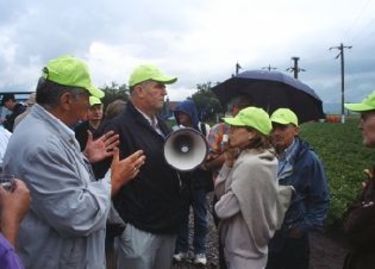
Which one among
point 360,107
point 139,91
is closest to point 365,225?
point 360,107

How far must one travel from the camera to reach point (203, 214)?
759 centimetres

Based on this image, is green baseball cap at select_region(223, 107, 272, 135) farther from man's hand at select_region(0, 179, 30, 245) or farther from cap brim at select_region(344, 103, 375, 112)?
man's hand at select_region(0, 179, 30, 245)

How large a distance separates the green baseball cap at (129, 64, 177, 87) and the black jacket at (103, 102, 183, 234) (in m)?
0.23

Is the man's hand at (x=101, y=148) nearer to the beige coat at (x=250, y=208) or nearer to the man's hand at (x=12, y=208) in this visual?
the beige coat at (x=250, y=208)

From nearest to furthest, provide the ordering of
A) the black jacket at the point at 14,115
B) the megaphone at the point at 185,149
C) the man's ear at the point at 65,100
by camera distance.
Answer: the man's ear at the point at 65,100 < the megaphone at the point at 185,149 < the black jacket at the point at 14,115

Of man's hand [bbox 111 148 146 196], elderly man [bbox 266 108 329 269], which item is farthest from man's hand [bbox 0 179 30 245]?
elderly man [bbox 266 108 329 269]

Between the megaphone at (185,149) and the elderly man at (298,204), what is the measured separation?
77 centimetres

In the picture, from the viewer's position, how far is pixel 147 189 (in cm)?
441

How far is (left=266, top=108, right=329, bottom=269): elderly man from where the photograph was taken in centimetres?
480

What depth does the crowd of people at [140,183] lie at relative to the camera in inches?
115

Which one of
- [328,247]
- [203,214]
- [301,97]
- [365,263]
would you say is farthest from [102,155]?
[328,247]

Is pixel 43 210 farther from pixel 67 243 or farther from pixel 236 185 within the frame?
pixel 236 185

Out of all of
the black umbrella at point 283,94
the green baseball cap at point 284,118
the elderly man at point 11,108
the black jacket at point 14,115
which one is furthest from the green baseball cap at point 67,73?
the black jacket at point 14,115

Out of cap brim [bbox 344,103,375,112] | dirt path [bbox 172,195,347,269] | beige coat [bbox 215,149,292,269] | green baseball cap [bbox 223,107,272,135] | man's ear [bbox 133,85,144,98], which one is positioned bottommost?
dirt path [bbox 172,195,347,269]
